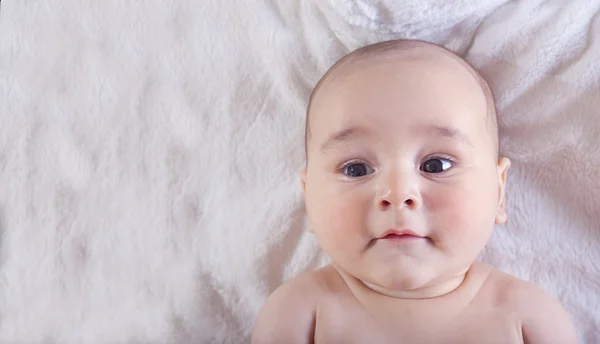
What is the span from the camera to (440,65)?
938mm

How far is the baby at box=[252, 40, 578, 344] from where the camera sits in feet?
2.85

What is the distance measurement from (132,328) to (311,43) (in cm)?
55

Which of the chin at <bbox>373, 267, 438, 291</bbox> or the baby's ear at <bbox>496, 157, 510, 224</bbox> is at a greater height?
the baby's ear at <bbox>496, 157, 510, 224</bbox>

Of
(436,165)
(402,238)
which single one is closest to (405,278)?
(402,238)

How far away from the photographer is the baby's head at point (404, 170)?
0.86 meters

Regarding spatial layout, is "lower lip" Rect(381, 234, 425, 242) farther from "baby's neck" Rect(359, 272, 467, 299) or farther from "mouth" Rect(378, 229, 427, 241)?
"baby's neck" Rect(359, 272, 467, 299)

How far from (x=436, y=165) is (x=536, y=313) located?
253mm

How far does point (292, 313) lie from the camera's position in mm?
973

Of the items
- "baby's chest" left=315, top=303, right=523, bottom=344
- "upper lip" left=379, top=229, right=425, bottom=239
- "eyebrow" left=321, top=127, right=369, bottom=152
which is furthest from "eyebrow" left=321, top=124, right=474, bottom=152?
"baby's chest" left=315, top=303, right=523, bottom=344

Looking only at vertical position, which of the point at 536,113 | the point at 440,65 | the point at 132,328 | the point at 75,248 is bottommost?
the point at 132,328

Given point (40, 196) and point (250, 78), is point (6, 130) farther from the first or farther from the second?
point (250, 78)

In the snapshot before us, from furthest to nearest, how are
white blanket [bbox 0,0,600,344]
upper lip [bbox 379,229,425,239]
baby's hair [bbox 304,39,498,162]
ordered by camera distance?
1. white blanket [bbox 0,0,600,344]
2. baby's hair [bbox 304,39,498,162]
3. upper lip [bbox 379,229,425,239]

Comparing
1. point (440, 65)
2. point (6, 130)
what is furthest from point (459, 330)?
point (6, 130)

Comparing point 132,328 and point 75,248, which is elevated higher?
point 75,248
